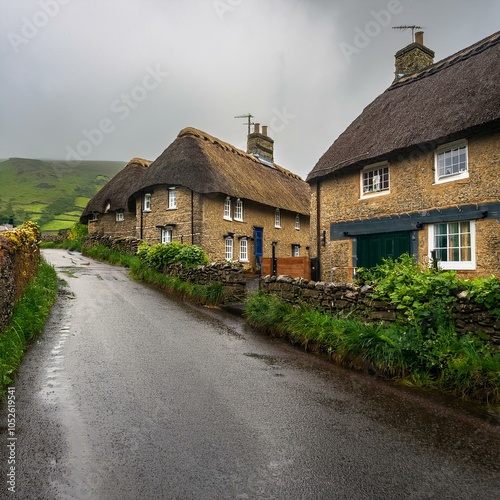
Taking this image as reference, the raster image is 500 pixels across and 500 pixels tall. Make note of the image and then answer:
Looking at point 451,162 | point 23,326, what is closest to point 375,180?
point 451,162

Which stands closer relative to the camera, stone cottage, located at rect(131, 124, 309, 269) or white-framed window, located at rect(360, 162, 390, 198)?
white-framed window, located at rect(360, 162, 390, 198)

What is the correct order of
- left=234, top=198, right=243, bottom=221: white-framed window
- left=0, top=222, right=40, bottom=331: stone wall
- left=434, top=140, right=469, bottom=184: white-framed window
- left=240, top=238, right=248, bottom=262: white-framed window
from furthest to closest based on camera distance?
left=240, top=238, right=248, bottom=262: white-framed window → left=234, top=198, right=243, bottom=221: white-framed window → left=434, top=140, right=469, bottom=184: white-framed window → left=0, top=222, right=40, bottom=331: stone wall

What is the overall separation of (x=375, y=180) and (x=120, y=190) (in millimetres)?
21774

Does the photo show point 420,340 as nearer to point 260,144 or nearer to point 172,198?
point 172,198

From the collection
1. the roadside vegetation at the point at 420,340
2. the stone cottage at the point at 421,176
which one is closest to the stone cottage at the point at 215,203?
the stone cottage at the point at 421,176

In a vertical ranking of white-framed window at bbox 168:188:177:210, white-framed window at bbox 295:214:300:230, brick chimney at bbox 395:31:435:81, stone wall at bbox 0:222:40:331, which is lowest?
stone wall at bbox 0:222:40:331

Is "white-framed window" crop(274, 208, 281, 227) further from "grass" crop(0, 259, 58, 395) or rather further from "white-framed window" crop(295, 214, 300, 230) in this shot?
"grass" crop(0, 259, 58, 395)

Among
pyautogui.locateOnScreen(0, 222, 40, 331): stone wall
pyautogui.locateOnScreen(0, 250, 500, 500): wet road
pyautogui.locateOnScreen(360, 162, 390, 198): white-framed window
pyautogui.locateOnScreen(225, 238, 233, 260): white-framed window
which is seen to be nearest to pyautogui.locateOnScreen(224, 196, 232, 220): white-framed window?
pyautogui.locateOnScreen(225, 238, 233, 260): white-framed window

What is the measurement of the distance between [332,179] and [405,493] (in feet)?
46.7

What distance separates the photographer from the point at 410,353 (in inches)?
222

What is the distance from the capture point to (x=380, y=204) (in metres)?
14.1

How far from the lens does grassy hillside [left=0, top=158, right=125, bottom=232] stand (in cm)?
6123

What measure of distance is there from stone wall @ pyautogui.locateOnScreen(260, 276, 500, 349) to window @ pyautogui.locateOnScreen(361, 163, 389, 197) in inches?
264

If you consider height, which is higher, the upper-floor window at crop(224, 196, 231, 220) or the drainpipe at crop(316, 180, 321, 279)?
the upper-floor window at crop(224, 196, 231, 220)
